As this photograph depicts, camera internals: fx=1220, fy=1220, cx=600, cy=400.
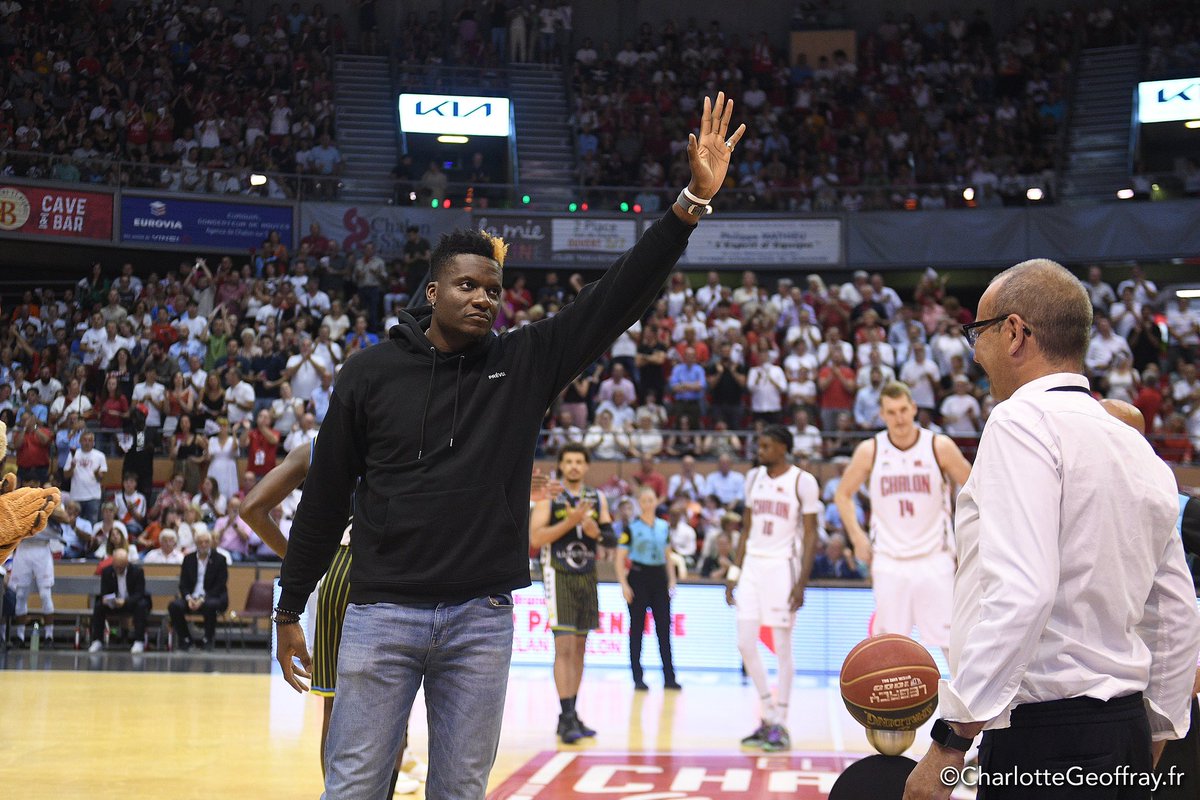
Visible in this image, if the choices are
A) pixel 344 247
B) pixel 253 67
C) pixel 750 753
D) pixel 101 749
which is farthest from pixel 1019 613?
pixel 253 67

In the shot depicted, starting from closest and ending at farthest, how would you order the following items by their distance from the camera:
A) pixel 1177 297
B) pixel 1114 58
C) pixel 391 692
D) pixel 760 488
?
pixel 391 692
pixel 760 488
pixel 1177 297
pixel 1114 58

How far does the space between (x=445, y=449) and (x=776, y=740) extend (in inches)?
225

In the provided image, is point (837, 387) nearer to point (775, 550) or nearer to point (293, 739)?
point (775, 550)

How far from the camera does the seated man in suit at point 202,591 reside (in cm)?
1452

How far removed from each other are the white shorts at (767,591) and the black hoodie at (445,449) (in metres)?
5.76

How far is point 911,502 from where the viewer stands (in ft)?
26.4

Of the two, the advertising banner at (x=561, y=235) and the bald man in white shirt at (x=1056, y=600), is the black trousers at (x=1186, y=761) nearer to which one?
the bald man in white shirt at (x=1056, y=600)

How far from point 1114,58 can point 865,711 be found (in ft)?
82.8

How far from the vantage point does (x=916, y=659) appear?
4773mm

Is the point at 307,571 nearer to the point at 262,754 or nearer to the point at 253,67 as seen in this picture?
the point at 262,754

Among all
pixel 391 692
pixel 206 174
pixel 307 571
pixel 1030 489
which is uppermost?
pixel 206 174

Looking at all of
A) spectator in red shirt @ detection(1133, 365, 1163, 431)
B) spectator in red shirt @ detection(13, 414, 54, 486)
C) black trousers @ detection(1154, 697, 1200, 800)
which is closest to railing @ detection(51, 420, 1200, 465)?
spectator in red shirt @ detection(1133, 365, 1163, 431)

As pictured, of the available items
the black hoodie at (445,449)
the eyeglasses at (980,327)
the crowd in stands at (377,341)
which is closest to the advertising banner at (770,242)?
the crowd in stands at (377,341)

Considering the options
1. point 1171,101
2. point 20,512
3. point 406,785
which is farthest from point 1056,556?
point 1171,101
